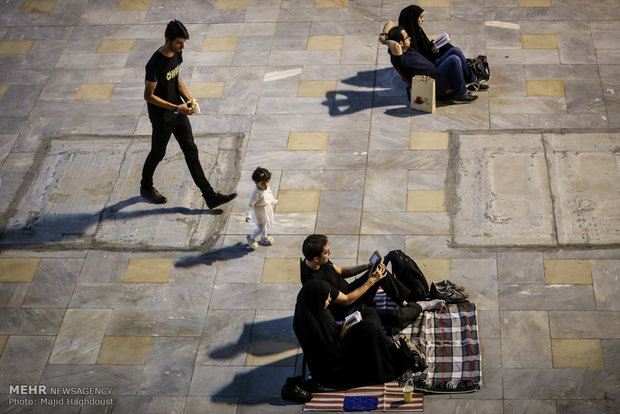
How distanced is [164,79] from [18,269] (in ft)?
8.98

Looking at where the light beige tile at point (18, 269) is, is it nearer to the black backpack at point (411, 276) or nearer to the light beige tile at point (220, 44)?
the black backpack at point (411, 276)

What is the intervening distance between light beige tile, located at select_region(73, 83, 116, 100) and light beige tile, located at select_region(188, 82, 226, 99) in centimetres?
120

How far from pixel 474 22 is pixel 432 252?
15.4 ft

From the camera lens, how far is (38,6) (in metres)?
13.3

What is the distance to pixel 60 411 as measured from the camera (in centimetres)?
746

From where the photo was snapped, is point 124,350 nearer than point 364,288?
No

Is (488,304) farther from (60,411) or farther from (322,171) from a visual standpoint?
(60,411)

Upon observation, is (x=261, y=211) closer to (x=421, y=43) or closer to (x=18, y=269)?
(x=18, y=269)

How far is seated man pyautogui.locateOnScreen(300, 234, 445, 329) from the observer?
7.08 metres

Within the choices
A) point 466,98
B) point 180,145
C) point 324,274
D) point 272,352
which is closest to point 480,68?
point 466,98

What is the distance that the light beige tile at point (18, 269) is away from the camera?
347 inches

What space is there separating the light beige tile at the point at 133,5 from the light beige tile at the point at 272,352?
23.6 feet

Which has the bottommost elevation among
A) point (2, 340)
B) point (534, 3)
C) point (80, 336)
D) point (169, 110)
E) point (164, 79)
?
point (2, 340)

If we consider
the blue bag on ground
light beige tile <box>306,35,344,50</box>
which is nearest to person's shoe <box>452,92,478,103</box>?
light beige tile <box>306,35,344,50</box>
